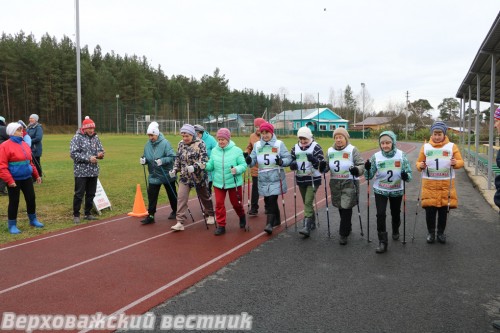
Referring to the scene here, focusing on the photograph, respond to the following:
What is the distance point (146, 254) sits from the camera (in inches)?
233

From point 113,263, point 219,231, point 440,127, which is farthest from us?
point 219,231

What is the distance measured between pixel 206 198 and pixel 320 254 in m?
2.62

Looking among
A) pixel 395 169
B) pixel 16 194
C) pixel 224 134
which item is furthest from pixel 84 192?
pixel 395 169

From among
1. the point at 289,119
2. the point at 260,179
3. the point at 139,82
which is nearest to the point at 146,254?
the point at 260,179

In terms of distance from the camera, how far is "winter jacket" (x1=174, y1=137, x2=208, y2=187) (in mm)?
7270

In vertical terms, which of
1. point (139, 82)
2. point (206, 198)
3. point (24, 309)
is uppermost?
point (139, 82)

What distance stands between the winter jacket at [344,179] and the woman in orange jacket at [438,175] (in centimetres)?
101

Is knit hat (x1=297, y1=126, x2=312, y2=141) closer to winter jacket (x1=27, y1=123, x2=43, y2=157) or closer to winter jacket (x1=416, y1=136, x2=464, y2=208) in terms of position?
winter jacket (x1=416, y1=136, x2=464, y2=208)

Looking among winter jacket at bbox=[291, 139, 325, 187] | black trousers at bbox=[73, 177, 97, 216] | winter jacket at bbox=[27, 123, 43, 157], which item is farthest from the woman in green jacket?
winter jacket at bbox=[27, 123, 43, 157]

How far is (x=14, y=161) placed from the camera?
7.06 meters

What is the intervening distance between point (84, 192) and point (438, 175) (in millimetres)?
6542

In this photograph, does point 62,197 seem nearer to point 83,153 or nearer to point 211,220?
point 83,153

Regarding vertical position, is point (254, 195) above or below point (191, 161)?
below

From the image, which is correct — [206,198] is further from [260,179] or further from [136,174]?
[136,174]
